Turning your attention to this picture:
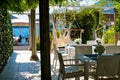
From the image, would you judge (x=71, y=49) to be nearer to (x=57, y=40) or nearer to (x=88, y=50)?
(x=88, y=50)

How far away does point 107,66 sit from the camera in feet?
17.0

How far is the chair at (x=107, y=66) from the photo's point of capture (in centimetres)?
512

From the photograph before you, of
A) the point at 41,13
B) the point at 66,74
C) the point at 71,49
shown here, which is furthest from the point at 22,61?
the point at 41,13

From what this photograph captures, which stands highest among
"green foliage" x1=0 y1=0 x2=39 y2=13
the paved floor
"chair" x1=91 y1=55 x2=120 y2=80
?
"green foliage" x1=0 y1=0 x2=39 y2=13

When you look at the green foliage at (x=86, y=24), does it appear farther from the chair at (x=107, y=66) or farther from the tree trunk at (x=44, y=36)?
the tree trunk at (x=44, y=36)

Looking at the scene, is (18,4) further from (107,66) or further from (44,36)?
(44,36)

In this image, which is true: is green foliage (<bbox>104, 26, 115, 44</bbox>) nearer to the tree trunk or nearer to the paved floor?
the paved floor

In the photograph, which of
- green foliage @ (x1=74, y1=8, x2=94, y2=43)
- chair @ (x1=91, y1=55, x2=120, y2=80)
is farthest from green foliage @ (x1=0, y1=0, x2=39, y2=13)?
green foliage @ (x1=74, y1=8, x2=94, y2=43)

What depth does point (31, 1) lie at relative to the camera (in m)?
9.03

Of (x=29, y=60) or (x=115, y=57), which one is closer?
(x=115, y=57)

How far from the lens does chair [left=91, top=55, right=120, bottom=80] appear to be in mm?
5125

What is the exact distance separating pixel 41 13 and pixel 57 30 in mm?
10365

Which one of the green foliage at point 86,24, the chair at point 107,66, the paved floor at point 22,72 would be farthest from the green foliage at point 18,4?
the green foliage at point 86,24

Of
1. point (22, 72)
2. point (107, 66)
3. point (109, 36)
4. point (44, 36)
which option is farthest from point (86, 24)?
point (44, 36)
